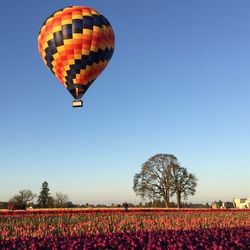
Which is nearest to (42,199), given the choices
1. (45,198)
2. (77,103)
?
(45,198)

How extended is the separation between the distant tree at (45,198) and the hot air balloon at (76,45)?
6650 centimetres

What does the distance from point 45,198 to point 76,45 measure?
2890 inches

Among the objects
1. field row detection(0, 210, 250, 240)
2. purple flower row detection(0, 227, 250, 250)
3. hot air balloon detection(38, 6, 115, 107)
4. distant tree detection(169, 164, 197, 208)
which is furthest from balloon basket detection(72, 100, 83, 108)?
distant tree detection(169, 164, 197, 208)

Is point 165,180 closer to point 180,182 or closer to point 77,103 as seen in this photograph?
point 180,182

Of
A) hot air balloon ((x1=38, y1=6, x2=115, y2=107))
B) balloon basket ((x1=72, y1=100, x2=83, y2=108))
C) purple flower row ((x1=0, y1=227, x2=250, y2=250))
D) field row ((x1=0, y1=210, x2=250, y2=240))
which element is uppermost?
hot air balloon ((x1=38, y1=6, x2=115, y2=107))

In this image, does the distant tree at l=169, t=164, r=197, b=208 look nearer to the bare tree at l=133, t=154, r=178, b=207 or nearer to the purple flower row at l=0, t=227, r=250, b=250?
the bare tree at l=133, t=154, r=178, b=207

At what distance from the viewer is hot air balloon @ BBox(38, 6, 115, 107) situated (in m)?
27.7

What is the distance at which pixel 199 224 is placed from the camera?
2438 cm

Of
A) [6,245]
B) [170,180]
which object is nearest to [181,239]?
[6,245]

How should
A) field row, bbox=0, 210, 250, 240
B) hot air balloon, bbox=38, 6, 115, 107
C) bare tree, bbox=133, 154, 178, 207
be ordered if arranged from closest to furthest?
1. field row, bbox=0, 210, 250, 240
2. hot air balloon, bbox=38, 6, 115, 107
3. bare tree, bbox=133, 154, 178, 207

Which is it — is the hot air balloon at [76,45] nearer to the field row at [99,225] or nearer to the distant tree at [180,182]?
the field row at [99,225]

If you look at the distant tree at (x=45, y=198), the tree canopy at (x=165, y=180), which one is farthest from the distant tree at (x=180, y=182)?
the distant tree at (x=45, y=198)

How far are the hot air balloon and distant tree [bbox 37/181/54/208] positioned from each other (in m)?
66.5

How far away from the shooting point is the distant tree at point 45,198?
92600 millimetres
